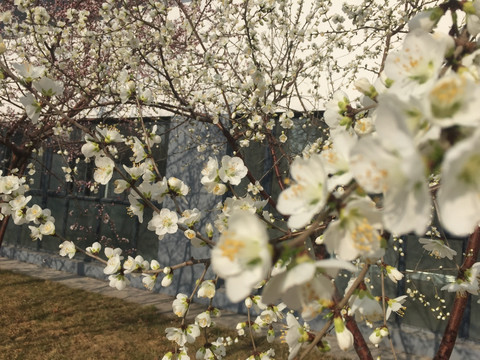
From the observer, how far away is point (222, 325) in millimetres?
4805

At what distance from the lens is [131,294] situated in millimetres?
5867

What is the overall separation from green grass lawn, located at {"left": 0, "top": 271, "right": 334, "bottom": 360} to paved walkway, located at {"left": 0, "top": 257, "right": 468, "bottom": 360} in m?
0.25

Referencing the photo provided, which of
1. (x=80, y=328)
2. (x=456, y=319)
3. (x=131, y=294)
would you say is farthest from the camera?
(x=131, y=294)

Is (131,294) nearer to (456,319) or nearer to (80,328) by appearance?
(80,328)

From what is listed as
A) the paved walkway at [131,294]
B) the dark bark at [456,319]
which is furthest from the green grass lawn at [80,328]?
the dark bark at [456,319]

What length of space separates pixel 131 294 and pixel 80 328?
152 centimetres

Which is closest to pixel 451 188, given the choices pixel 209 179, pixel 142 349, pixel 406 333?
pixel 209 179

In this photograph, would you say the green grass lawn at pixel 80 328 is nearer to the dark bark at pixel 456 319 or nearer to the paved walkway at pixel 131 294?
the paved walkway at pixel 131 294

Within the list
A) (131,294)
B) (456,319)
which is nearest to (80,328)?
(131,294)

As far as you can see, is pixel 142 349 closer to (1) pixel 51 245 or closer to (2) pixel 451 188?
(2) pixel 451 188

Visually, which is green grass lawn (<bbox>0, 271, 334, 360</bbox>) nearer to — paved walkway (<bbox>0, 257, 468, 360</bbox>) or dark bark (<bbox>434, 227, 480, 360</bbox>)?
paved walkway (<bbox>0, 257, 468, 360</bbox>)

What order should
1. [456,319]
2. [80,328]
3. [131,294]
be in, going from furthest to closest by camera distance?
[131,294], [80,328], [456,319]

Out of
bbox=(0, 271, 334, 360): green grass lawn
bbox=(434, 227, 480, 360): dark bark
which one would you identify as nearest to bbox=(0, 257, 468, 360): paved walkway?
bbox=(0, 271, 334, 360): green grass lawn

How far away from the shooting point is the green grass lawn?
3.77 m
